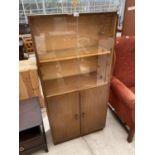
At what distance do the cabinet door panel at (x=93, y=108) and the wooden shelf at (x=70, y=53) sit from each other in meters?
0.41

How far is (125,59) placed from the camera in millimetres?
1825

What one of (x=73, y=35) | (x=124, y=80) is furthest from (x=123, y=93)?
(x=73, y=35)

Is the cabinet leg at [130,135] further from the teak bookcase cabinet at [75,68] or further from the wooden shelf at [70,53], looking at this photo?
the wooden shelf at [70,53]

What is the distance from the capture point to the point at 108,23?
1.44 m

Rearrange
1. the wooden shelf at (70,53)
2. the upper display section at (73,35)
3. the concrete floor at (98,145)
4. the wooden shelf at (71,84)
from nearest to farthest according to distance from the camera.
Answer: the upper display section at (73,35), the wooden shelf at (70,53), the wooden shelf at (71,84), the concrete floor at (98,145)

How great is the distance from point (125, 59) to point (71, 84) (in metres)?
0.80

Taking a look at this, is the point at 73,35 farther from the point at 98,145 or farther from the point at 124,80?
the point at 98,145

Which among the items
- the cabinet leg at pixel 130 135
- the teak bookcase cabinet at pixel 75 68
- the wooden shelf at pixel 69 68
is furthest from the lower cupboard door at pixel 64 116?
the cabinet leg at pixel 130 135

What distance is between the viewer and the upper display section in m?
1.30

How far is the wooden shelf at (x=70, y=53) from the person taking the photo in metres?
1.40
